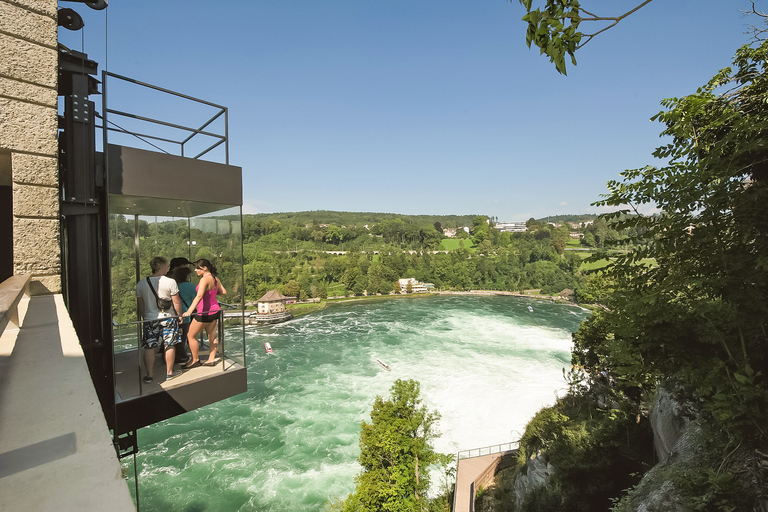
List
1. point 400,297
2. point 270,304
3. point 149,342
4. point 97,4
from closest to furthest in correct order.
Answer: point 97,4 → point 149,342 → point 270,304 → point 400,297

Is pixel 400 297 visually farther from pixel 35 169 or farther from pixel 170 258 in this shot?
pixel 35 169

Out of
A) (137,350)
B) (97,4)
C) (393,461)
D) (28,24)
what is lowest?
(393,461)

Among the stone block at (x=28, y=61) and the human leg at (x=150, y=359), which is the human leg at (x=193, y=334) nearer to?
the human leg at (x=150, y=359)

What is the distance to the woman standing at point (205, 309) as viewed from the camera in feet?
14.1

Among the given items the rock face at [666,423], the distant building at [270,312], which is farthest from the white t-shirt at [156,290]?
the distant building at [270,312]

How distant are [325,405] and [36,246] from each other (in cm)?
2760

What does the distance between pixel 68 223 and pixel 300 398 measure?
28519mm

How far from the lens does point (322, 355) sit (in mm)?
39094

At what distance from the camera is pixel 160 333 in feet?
13.4

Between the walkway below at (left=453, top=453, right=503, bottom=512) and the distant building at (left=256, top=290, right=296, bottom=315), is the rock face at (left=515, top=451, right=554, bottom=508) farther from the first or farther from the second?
the distant building at (left=256, top=290, right=296, bottom=315)

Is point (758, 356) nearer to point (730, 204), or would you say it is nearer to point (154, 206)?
point (730, 204)

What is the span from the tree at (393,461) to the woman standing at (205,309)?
1227 cm

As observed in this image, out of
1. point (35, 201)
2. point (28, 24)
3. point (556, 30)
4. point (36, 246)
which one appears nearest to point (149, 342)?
point (36, 246)

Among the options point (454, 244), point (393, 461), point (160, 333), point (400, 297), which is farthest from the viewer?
point (454, 244)
